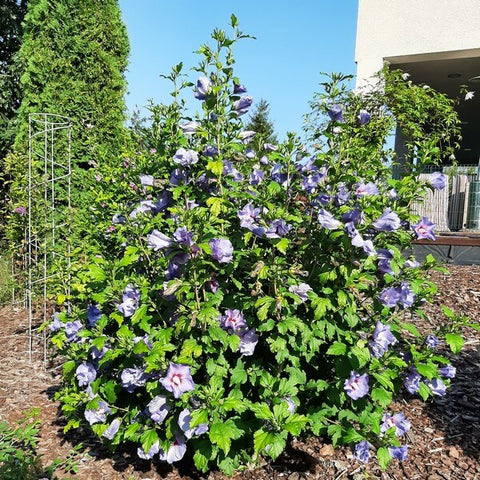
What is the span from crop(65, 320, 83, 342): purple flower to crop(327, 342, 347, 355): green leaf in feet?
4.40

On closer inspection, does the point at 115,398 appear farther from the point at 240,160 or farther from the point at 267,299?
the point at 240,160

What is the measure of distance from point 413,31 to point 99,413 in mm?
9668

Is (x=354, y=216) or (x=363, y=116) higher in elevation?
(x=363, y=116)

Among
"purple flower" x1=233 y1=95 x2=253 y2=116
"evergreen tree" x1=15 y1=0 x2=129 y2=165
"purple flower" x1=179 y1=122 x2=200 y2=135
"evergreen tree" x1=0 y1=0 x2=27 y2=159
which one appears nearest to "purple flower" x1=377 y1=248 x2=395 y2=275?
"purple flower" x1=233 y1=95 x2=253 y2=116

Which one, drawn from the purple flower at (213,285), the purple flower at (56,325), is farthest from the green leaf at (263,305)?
the purple flower at (56,325)

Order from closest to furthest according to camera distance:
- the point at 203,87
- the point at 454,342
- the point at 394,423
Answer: the point at 454,342
the point at 203,87
the point at 394,423

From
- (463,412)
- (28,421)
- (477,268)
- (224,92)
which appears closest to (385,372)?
(463,412)

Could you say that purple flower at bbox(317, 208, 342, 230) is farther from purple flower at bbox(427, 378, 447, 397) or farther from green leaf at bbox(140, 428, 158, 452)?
green leaf at bbox(140, 428, 158, 452)

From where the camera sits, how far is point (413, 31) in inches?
374

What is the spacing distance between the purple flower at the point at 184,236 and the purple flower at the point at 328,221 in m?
0.53

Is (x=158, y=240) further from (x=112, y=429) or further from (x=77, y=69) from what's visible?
(x=77, y=69)

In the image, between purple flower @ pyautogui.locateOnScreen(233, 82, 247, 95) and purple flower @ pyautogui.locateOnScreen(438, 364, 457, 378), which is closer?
purple flower @ pyautogui.locateOnScreen(233, 82, 247, 95)

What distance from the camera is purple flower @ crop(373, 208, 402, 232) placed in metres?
1.92

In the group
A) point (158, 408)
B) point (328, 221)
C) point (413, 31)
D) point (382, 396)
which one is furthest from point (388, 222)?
point (413, 31)
